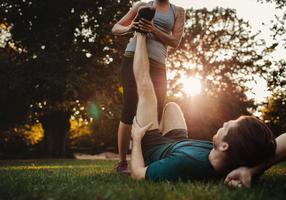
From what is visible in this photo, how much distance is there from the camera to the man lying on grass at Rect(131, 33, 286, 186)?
9.16 ft

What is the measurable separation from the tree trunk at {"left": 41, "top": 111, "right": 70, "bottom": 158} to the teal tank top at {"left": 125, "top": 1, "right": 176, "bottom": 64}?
1716 cm

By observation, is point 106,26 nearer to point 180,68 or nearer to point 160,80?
point 180,68

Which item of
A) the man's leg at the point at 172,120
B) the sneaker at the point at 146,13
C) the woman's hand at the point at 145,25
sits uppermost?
the sneaker at the point at 146,13

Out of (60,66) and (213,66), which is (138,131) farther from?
(213,66)

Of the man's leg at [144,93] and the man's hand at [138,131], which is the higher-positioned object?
the man's leg at [144,93]

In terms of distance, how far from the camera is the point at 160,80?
4668mm

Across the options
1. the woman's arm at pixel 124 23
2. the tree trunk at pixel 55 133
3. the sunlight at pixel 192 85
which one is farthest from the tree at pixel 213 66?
the woman's arm at pixel 124 23

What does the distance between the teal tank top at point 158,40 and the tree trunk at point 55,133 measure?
17.2m

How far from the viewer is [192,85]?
1160 inches

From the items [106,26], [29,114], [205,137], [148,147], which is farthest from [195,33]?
[148,147]

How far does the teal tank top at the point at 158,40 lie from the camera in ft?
15.3

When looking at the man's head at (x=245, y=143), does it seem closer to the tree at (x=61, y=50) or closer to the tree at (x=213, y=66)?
the tree at (x=61, y=50)

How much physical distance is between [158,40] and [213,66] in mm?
25003

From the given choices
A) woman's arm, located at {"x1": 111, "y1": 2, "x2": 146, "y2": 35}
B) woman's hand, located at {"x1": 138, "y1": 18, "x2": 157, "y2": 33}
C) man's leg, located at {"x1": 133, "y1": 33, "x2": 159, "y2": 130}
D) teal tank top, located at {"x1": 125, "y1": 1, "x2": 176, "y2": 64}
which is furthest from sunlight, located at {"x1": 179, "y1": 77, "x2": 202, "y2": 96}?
man's leg, located at {"x1": 133, "y1": 33, "x2": 159, "y2": 130}
